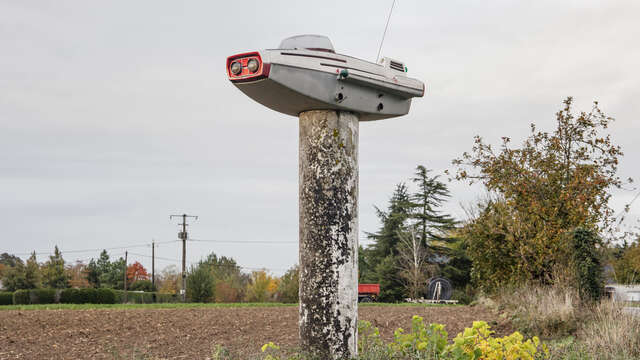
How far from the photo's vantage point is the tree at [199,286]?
23203mm

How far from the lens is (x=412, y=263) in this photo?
27.8 m

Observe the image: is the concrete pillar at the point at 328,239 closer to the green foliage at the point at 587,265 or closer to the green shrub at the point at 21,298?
the green foliage at the point at 587,265

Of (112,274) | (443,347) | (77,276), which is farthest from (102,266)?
(443,347)

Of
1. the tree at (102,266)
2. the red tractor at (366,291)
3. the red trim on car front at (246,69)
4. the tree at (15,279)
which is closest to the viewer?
the red trim on car front at (246,69)

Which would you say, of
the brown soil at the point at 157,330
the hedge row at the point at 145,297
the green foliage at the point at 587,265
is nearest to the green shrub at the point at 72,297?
the hedge row at the point at 145,297

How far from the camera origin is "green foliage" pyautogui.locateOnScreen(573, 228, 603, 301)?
10.0m

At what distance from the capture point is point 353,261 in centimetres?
363

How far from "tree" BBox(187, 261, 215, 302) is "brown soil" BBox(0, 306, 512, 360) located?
35.5 feet

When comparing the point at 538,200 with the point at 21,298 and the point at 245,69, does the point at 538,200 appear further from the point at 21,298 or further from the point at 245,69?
the point at 21,298

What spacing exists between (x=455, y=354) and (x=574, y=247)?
26.0 feet

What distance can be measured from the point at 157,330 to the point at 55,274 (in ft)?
100

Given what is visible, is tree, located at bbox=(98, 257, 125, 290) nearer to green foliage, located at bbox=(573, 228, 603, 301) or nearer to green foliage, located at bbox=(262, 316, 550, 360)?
green foliage, located at bbox=(573, 228, 603, 301)

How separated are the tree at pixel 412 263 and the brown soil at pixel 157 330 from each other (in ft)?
48.8

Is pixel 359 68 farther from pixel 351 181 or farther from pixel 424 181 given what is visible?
pixel 424 181
